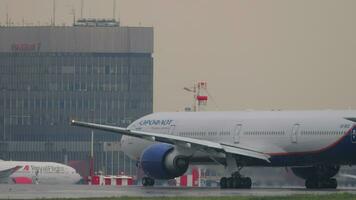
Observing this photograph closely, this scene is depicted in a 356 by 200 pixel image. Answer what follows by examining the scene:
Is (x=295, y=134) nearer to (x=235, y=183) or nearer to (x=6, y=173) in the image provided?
(x=235, y=183)

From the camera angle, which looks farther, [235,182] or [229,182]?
[229,182]

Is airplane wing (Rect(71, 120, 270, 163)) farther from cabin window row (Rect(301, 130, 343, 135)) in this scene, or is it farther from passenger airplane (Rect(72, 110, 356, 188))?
cabin window row (Rect(301, 130, 343, 135))

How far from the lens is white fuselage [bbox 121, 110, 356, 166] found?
Answer: 75.9m

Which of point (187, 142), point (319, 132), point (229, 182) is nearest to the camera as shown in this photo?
point (319, 132)

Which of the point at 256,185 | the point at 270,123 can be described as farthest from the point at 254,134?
the point at 256,185

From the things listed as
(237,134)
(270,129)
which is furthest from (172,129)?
(270,129)

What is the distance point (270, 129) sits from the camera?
260ft

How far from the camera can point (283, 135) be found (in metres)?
78.2

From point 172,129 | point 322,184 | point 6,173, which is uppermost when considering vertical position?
point 172,129

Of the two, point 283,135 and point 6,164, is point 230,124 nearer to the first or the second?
point 283,135

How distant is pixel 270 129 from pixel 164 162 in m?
6.59

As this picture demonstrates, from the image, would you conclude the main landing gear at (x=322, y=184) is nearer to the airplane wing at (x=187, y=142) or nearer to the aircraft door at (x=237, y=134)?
the airplane wing at (x=187, y=142)

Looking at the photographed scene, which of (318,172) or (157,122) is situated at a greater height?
(157,122)

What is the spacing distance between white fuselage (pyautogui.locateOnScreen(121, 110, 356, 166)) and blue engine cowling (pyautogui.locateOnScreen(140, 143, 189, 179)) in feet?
5.46
